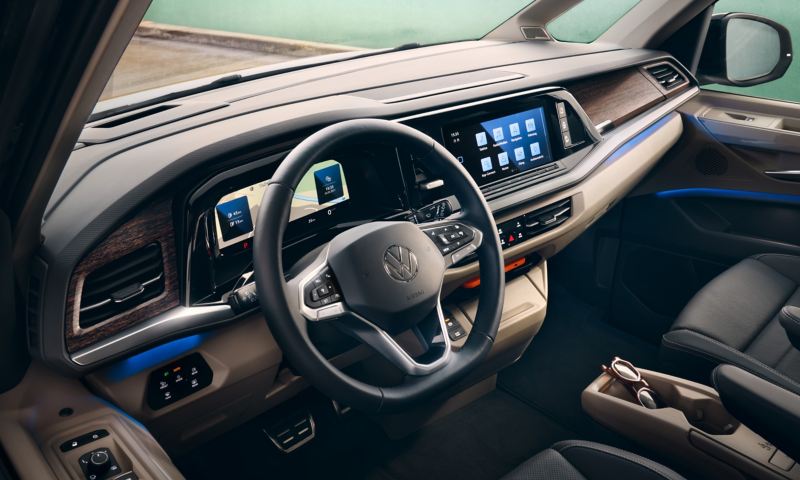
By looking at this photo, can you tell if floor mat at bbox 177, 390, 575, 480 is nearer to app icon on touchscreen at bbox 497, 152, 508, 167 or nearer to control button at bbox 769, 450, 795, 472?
control button at bbox 769, 450, 795, 472

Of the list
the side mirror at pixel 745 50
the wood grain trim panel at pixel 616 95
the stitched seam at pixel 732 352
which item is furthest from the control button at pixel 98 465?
the side mirror at pixel 745 50

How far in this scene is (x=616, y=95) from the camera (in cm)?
243

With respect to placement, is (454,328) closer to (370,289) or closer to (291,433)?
(291,433)

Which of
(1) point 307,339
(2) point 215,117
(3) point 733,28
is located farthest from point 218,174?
(3) point 733,28

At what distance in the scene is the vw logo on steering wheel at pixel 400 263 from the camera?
1.28 metres

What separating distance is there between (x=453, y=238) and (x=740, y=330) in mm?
1018

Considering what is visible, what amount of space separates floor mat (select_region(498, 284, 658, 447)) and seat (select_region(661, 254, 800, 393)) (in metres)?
0.45

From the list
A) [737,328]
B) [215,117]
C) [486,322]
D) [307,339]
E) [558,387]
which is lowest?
[558,387]

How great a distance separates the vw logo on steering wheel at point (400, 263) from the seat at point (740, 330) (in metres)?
0.99

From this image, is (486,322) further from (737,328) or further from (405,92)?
(737,328)

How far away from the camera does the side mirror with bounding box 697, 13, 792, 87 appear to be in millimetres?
2738

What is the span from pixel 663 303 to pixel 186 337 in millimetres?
1953

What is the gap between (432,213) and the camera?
5.17 feet

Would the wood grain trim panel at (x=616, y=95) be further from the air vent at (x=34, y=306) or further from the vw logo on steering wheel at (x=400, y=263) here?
the air vent at (x=34, y=306)
